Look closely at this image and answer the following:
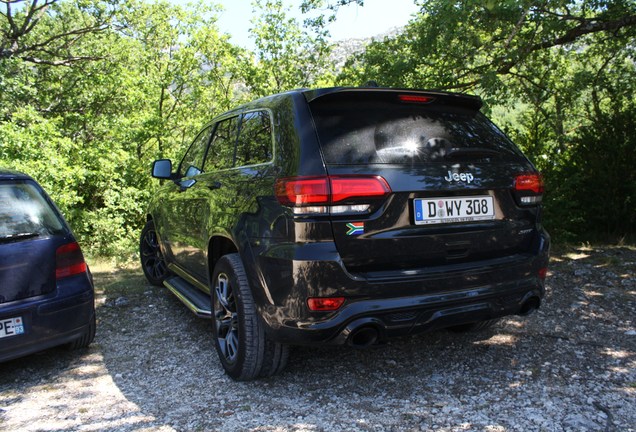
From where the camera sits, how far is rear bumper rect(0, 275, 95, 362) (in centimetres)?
332

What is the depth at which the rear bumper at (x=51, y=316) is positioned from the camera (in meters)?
3.32

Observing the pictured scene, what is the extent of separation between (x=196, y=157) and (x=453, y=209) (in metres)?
2.60

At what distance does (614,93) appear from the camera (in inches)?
331

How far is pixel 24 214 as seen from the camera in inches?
140

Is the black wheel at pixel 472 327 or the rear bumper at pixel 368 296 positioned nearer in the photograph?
the rear bumper at pixel 368 296

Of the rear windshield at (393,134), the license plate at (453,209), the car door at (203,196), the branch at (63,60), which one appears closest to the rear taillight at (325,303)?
the license plate at (453,209)

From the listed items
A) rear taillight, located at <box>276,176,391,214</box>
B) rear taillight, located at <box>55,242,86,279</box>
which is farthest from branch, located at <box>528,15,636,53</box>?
rear taillight, located at <box>55,242,86,279</box>

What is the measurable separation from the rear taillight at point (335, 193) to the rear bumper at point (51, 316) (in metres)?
2.00

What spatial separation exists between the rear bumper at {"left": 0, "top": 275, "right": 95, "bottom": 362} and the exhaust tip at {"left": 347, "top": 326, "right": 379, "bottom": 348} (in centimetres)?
215

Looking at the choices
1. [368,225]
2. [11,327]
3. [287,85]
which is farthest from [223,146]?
[287,85]

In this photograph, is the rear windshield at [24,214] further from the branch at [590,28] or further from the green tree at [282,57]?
the green tree at [282,57]

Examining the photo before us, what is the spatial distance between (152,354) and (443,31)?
240 inches

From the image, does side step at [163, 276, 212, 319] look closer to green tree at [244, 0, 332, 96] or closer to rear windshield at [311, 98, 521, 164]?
rear windshield at [311, 98, 521, 164]

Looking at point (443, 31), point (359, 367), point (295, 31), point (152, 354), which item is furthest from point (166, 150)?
point (359, 367)
